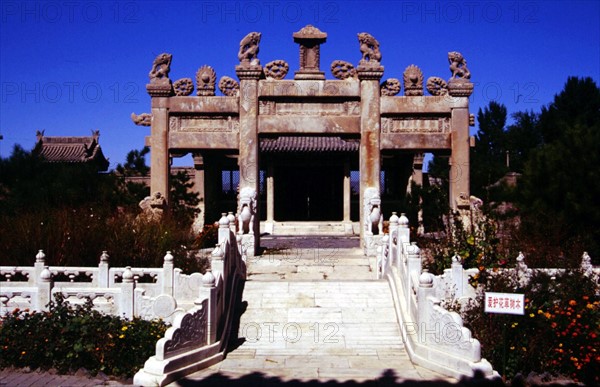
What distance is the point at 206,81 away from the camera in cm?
1419

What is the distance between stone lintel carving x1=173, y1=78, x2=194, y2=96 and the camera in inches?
560

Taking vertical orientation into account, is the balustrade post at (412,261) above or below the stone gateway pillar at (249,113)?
below

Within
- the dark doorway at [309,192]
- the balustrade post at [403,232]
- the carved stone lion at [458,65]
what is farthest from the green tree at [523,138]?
the balustrade post at [403,232]

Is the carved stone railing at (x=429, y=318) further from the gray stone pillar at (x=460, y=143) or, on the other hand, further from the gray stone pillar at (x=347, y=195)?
the gray stone pillar at (x=347, y=195)

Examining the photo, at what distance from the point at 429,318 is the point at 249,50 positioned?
879 cm

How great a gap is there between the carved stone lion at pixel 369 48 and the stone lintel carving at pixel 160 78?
4.84 meters

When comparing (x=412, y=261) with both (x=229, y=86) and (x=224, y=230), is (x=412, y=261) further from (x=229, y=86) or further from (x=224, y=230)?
(x=229, y=86)

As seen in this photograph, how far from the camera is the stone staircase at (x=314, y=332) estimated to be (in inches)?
279

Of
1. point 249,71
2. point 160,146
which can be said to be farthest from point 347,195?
point 160,146

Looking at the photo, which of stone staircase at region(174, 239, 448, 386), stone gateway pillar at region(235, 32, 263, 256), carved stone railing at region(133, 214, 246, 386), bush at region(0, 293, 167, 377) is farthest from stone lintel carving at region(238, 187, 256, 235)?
bush at region(0, 293, 167, 377)

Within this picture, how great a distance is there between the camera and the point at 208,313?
7672 millimetres

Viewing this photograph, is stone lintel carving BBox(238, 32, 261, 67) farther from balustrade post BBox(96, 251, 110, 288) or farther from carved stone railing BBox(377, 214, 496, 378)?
balustrade post BBox(96, 251, 110, 288)

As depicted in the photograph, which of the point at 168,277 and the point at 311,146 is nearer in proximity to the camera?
the point at 168,277

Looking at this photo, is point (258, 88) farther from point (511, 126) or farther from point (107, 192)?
point (511, 126)
